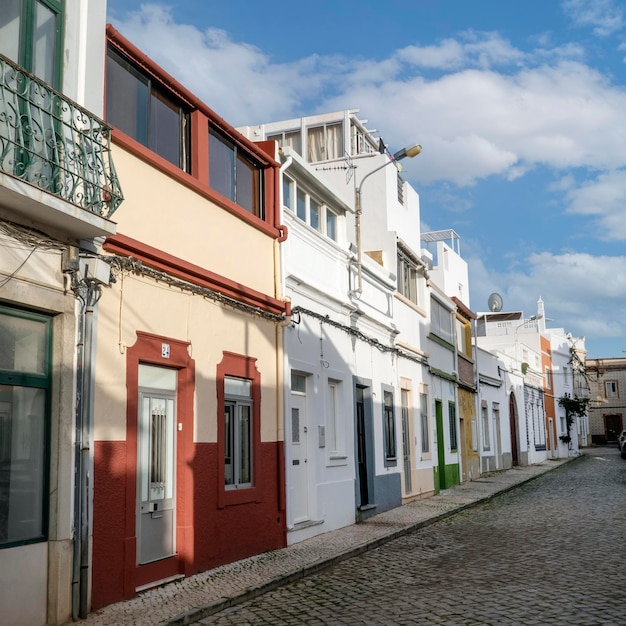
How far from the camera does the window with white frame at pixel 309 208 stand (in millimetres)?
13789

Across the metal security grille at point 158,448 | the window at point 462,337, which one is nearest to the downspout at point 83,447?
the metal security grille at point 158,448

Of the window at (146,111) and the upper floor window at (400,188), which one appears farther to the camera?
the upper floor window at (400,188)

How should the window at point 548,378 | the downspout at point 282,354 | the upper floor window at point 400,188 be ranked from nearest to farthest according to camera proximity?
the downspout at point 282,354, the upper floor window at point 400,188, the window at point 548,378

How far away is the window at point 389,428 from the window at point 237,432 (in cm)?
664

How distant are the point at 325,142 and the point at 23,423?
1677 centimetres

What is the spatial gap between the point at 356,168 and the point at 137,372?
1291 cm

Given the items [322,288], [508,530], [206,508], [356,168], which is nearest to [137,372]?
[206,508]

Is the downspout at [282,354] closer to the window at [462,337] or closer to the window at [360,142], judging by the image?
the window at [360,142]

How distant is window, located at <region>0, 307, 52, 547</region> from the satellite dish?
148 ft

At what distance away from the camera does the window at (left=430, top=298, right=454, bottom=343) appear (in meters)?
23.6

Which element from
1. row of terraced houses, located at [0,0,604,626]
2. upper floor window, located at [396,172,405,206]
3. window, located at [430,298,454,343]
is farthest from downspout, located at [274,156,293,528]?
window, located at [430,298,454,343]

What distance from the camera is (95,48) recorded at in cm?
860

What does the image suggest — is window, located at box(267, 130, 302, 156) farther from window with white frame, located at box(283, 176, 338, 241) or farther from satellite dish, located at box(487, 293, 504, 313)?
satellite dish, located at box(487, 293, 504, 313)

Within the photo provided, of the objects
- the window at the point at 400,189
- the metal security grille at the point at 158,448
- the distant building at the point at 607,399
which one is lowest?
the metal security grille at the point at 158,448
